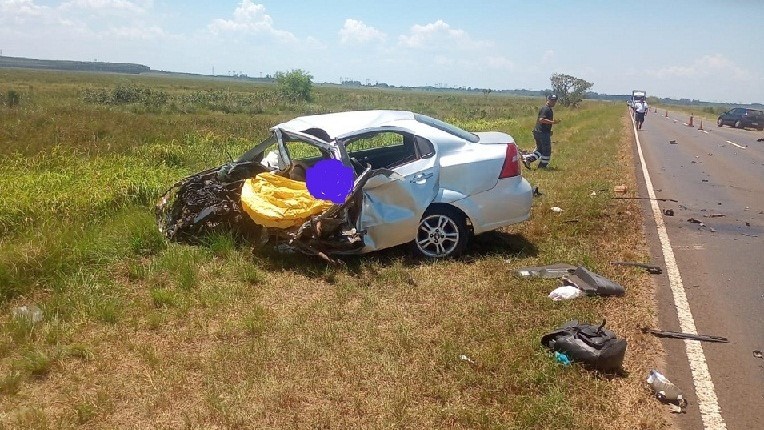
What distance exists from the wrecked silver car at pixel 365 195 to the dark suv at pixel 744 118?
35.0 meters

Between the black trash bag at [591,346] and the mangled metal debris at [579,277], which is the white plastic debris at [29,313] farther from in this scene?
the mangled metal debris at [579,277]

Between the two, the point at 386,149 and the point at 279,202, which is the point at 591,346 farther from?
the point at 386,149

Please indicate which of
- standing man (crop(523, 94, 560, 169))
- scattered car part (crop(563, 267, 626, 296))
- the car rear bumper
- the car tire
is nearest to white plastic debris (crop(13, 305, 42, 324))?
the car tire

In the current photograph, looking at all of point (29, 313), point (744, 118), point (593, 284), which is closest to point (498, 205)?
point (593, 284)

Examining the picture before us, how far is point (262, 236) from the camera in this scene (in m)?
5.80

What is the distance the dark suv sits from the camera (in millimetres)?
33844

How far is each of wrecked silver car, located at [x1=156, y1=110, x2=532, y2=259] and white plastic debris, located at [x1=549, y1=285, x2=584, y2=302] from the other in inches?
51.9

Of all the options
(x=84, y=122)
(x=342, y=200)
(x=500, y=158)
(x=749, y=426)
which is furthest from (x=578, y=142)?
(x=84, y=122)

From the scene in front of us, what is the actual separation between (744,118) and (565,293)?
3669cm

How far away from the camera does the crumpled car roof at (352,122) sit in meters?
5.93

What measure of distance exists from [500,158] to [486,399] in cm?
328

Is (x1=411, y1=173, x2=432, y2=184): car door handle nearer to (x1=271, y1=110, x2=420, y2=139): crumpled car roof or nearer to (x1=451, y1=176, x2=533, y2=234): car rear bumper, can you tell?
(x1=451, y1=176, x2=533, y2=234): car rear bumper

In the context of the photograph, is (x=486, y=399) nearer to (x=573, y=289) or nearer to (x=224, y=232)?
(x=573, y=289)

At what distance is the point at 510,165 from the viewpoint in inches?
239
